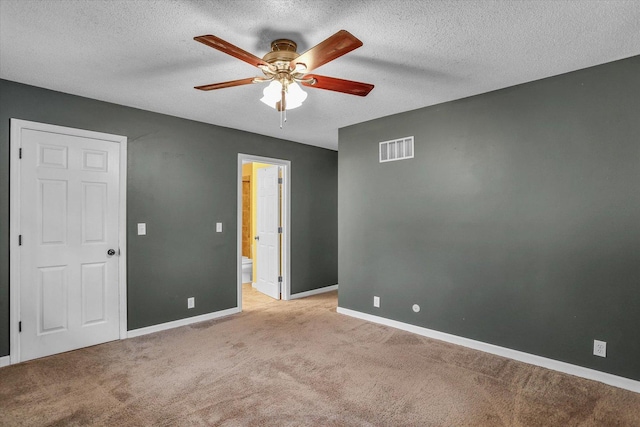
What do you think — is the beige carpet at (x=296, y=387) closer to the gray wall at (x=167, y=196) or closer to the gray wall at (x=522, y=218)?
the gray wall at (x=522, y=218)

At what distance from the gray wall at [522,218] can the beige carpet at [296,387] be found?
0.35 metres

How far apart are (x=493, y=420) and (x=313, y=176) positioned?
406cm

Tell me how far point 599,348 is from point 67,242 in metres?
4.64

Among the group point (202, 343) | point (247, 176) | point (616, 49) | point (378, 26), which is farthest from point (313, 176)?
point (616, 49)

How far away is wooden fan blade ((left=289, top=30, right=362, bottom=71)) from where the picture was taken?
165 centimetres

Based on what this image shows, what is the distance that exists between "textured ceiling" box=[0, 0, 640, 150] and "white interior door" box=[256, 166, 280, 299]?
6.91ft

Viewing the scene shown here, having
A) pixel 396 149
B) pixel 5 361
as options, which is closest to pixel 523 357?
pixel 396 149

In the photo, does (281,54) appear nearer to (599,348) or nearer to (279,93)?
(279,93)

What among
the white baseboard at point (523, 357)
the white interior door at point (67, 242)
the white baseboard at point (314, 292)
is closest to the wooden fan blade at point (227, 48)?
the white interior door at point (67, 242)

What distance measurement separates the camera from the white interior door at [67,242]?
2988mm

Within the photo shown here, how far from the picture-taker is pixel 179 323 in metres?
3.95

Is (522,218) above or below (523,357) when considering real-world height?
above

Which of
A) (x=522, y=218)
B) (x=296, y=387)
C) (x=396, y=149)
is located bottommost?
(x=296, y=387)

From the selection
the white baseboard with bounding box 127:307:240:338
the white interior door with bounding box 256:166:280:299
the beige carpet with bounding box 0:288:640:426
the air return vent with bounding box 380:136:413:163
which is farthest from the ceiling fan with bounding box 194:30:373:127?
the white interior door with bounding box 256:166:280:299
